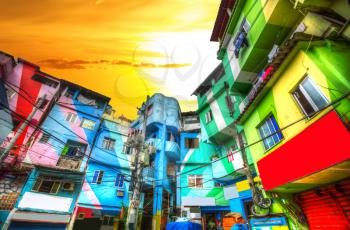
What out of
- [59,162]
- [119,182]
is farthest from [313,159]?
[59,162]

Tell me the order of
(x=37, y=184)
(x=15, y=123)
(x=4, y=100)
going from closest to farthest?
(x=37, y=184)
(x=4, y=100)
(x=15, y=123)

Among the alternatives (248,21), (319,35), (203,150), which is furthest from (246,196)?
(248,21)

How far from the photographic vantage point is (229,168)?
1606 centimetres

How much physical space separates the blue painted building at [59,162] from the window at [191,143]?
13.2m

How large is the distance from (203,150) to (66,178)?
1716 centimetres

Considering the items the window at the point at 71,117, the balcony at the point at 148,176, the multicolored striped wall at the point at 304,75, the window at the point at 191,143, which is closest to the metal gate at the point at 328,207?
the multicolored striped wall at the point at 304,75

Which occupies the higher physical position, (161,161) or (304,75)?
(161,161)

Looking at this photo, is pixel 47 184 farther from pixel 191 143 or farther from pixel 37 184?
pixel 191 143

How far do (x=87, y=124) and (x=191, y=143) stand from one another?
15.2 m

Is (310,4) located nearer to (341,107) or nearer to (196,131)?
(341,107)

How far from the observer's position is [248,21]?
1171 cm

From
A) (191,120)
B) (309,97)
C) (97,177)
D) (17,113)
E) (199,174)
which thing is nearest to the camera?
(309,97)

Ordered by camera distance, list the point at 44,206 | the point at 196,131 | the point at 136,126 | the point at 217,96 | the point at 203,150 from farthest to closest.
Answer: the point at 136,126 → the point at 196,131 → the point at 203,150 → the point at 217,96 → the point at 44,206

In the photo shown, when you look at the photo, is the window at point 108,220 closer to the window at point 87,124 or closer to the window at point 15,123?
the window at point 87,124
